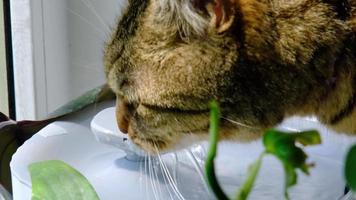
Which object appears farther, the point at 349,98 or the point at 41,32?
the point at 41,32

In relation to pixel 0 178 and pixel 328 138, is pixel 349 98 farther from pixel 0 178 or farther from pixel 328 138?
pixel 0 178

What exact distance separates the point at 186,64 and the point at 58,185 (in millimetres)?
231

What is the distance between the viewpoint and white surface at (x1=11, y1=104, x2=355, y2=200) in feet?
2.61

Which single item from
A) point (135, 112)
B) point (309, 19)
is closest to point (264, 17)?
point (309, 19)

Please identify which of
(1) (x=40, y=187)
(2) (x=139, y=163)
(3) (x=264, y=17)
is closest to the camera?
(1) (x=40, y=187)

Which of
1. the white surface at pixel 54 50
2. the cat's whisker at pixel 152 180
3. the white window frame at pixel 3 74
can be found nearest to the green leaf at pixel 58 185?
the cat's whisker at pixel 152 180

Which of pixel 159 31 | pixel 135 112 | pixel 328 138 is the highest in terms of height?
pixel 159 31

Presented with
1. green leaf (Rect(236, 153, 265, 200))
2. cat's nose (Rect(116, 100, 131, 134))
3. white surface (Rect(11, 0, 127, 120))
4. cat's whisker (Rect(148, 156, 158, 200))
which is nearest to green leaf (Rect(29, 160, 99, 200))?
green leaf (Rect(236, 153, 265, 200))

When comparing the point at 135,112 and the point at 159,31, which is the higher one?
the point at 159,31

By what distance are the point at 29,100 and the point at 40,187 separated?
795mm

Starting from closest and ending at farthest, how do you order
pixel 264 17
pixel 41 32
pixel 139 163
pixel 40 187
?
pixel 40 187 → pixel 264 17 → pixel 139 163 → pixel 41 32

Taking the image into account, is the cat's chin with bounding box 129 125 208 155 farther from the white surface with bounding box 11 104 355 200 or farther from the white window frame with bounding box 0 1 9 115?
the white window frame with bounding box 0 1 9 115

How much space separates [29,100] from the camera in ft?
3.84

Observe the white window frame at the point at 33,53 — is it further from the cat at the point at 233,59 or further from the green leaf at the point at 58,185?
the green leaf at the point at 58,185
